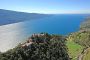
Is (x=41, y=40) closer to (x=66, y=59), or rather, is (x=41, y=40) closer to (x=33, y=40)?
(x=33, y=40)

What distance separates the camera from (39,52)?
33094 mm

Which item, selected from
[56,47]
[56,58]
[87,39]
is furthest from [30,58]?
[87,39]

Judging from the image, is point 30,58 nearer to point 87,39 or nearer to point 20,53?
point 20,53

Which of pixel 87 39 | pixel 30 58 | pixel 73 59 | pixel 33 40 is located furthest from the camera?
pixel 87 39

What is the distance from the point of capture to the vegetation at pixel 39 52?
3090 cm

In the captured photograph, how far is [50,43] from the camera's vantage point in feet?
123

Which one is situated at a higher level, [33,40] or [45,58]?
[33,40]

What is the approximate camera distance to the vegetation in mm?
30903

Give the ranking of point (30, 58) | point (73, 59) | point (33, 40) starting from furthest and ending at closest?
point (33, 40)
point (73, 59)
point (30, 58)

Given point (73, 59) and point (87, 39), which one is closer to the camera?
point (73, 59)

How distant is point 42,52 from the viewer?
1324 inches

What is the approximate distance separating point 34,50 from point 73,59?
747 centimetres

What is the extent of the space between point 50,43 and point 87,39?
56.9ft

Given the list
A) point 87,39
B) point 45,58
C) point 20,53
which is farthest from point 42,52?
point 87,39
